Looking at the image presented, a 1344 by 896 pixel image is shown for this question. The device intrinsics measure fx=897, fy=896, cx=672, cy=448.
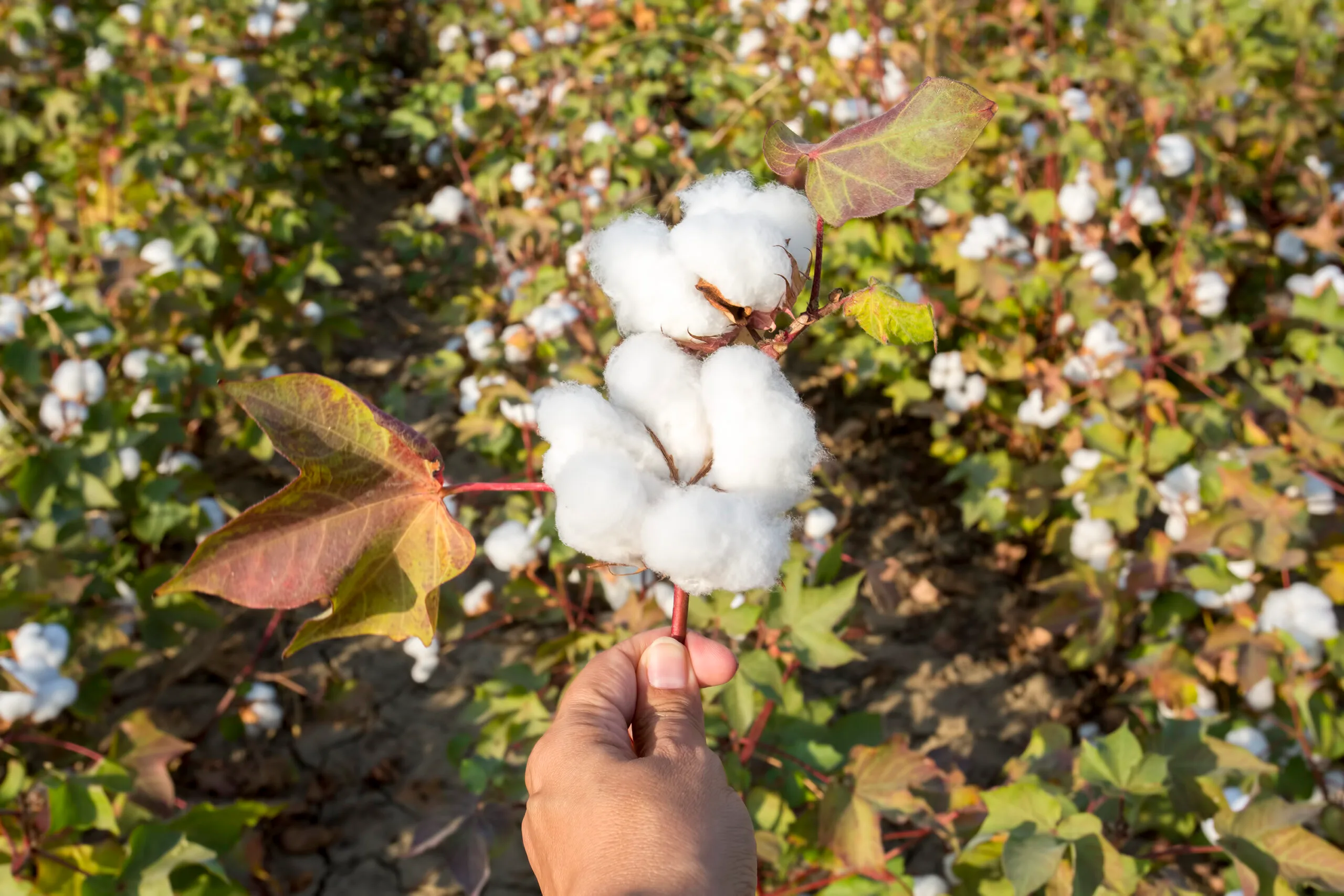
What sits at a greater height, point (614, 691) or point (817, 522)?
point (614, 691)

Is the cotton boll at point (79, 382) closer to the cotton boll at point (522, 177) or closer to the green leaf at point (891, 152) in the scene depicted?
the cotton boll at point (522, 177)

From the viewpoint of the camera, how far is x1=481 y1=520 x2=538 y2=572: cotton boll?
174cm

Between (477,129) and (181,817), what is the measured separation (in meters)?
2.58

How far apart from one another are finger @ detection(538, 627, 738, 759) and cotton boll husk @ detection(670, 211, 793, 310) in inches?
15.3

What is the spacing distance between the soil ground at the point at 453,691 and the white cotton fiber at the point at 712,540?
114 cm

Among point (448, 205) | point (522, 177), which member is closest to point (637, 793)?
point (522, 177)

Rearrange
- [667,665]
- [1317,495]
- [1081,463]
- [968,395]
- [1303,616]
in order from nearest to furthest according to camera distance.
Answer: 1. [667,665]
2. [1303,616]
3. [1317,495]
4. [1081,463]
5. [968,395]

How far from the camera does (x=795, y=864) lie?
1.68 metres

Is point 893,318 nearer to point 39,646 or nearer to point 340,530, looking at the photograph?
point 340,530

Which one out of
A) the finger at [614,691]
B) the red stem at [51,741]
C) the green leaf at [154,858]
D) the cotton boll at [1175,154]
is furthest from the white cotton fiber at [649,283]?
the cotton boll at [1175,154]

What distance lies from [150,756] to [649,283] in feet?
5.09

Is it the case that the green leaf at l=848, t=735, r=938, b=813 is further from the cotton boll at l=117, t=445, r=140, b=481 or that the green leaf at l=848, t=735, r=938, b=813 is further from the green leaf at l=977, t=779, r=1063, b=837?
the cotton boll at l=117, t=445, r=140, b=481

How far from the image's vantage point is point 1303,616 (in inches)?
71.7

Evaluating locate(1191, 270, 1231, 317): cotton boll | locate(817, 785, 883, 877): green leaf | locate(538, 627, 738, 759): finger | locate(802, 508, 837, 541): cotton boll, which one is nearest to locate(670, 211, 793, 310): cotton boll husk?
locate(538, 627, 738, 759): finger
